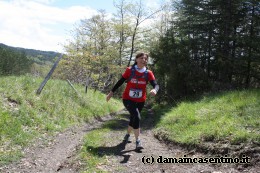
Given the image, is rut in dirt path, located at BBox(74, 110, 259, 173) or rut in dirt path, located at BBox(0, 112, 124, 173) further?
rut in dirt path, located at BBox(0, 112, 124, 173)

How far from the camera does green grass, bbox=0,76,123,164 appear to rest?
7.20m

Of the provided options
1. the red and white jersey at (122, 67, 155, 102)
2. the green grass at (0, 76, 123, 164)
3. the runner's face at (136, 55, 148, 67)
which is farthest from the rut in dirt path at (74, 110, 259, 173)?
the runner's face at (136, 55, 148, 67)

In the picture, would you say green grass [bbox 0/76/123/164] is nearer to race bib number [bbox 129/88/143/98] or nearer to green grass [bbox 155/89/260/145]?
race bib number [bbox 129/88/143/98]

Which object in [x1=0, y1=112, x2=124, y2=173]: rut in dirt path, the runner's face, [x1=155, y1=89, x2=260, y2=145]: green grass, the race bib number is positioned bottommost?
[x1=0, y1=112, x2=124, y2=173]: rut in dirt path

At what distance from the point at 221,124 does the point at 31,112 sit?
6.80 m

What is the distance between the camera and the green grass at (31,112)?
720 centimetres

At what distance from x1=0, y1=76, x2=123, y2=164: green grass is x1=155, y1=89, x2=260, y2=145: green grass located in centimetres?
442

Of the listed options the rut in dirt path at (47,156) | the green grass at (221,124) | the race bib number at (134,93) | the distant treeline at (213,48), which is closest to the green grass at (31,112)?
the rut in dirt path at (47,156)

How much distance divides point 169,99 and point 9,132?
45.6ft

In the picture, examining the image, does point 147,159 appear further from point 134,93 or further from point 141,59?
point 141,59

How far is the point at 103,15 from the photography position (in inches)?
1442

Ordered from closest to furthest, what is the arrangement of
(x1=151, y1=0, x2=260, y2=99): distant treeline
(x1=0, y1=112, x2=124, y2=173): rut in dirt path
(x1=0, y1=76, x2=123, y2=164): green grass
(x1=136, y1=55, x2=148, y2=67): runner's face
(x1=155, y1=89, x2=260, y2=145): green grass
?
1. (x1=0, y1=112, x2=124, y2=173): rut in dirt path
2. (x1=155, y1=89, x2=260, y2=145): green grass
3. (x1=136, y1=55, x2=148, y2=67): runner's face
4. (x1=0, y1=76, x2=123, y2=164): green grass
5. (x1=151, y1=0, x2=260, y2=99): distant treeline

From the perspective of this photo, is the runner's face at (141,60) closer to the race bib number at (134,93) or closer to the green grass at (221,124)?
the race bib number at (134,93)

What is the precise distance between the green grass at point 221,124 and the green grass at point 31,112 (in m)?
4.42
